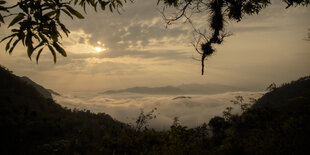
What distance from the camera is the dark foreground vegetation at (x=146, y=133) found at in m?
6.58

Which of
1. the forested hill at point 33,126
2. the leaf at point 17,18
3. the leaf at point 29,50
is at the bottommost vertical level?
the forested hill at point 33,126

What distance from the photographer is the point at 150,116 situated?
13.1m

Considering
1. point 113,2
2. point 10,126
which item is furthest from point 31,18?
point 10,126

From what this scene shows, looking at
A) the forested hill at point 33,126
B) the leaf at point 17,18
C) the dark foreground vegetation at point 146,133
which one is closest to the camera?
the leaf at point 17,18

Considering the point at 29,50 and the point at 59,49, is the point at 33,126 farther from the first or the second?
the point at 59,49

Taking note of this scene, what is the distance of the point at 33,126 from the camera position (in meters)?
21.8

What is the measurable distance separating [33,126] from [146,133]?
1797cm

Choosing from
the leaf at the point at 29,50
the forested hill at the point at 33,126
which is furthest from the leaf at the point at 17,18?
the forested hill at the point at 33,126

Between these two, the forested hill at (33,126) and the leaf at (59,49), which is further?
the forested hill at (33,126)

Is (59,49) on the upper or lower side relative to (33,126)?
upper

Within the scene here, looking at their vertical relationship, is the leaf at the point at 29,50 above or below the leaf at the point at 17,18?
below

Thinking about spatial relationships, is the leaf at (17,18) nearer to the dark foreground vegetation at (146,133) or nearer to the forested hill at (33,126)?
the dark foreground vegetation at (146,133)

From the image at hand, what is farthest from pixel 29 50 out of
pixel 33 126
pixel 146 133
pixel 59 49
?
pixel 33 126

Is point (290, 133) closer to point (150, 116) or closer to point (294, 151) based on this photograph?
point (294, 151)
